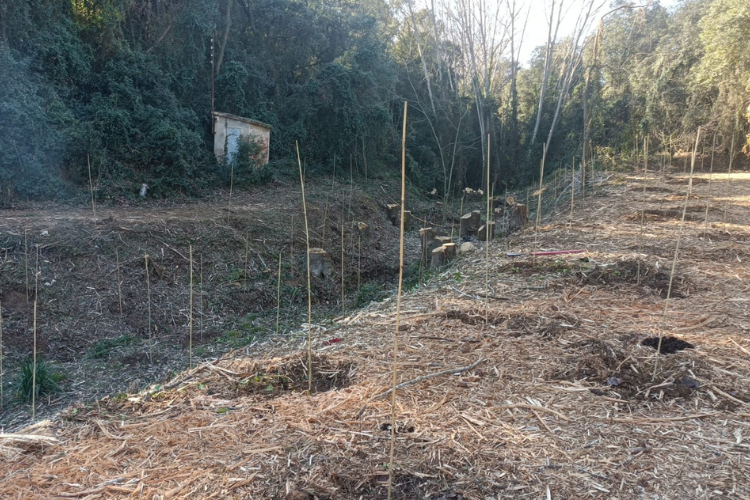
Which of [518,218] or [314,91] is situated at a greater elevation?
[314,91]

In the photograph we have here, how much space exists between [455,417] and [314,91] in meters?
13.2

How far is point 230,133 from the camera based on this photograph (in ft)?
39.5

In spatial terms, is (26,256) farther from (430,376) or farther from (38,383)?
(430,376)

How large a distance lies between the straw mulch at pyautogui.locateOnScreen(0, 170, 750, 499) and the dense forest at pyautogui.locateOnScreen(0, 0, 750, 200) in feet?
22.1

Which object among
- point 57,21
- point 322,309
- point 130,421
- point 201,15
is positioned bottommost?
point 322,309

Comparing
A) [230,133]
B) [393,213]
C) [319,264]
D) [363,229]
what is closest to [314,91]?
[230,133]

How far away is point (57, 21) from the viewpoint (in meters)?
9.98

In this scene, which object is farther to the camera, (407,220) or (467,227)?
(407,220)

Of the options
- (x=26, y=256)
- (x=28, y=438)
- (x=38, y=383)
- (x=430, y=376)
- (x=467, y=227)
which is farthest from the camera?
(x=467, y=227)

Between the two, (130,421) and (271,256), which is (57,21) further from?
(130,421)

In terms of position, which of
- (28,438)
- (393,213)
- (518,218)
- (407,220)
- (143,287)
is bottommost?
(143,287)

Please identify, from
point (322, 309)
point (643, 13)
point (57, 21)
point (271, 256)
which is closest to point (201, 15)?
point (57, 21)

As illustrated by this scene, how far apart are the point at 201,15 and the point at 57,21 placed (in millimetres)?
3565

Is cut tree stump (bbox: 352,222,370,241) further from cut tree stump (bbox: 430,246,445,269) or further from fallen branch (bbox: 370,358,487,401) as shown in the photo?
fallen branch (bbox: 370,358,487,401)
